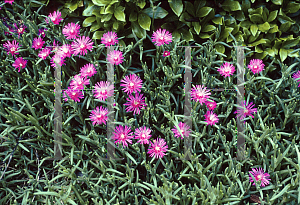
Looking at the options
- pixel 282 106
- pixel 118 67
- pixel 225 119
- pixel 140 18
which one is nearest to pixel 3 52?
pixel 118 67

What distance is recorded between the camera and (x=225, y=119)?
1709mm

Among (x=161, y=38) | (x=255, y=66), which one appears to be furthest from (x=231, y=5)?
(x=161, y=38)

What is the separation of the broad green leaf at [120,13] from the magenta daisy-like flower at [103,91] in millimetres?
446

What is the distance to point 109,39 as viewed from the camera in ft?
5.83

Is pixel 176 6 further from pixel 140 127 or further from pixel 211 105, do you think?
pixel 140 127

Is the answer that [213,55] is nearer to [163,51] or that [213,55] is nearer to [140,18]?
[163,51]

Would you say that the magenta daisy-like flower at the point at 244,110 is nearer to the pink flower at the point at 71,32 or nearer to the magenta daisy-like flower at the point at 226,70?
the magenta daisy-like flower at the point at 226,70

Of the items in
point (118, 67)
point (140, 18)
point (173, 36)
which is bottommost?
point (118, 67)

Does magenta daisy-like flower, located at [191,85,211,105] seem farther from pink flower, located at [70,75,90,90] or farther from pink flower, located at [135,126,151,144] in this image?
pink flower, located at [70,75,90,90]

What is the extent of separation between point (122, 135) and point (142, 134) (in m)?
0.11

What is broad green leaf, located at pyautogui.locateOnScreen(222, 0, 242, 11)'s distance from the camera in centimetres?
190

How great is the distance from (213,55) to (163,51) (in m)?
0.34

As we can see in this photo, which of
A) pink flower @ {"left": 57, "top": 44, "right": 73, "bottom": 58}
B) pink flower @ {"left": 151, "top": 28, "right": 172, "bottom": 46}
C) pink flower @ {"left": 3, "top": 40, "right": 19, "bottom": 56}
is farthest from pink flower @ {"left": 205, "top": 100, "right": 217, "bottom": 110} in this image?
pink flower @ {"left": 3, "top": 40, "right": 19, "bottom": 56}

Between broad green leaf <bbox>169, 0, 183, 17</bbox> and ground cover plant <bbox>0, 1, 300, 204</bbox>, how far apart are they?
163mm
